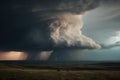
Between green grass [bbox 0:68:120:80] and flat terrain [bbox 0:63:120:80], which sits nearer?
green grass [bbox 0:68:120:80]

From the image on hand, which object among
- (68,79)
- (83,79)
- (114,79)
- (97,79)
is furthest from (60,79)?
(114,79)

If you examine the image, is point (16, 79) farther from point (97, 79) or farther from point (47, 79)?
point (97, 79)

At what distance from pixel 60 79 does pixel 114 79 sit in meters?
16.9

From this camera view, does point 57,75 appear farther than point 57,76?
Yes

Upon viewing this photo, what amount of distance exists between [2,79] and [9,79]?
2.24m

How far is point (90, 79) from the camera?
70188 millimetres

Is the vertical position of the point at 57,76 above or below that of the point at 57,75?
below

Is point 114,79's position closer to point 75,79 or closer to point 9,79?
point 75,79

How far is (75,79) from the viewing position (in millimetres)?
70188

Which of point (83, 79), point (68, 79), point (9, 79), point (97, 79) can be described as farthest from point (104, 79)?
point (9, 79)

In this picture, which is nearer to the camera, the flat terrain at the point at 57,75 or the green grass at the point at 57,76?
the green grass at the point at 57,76

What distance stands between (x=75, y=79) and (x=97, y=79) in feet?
22.4

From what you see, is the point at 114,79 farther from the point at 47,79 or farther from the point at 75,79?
the point at 47,79

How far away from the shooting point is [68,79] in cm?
6912
